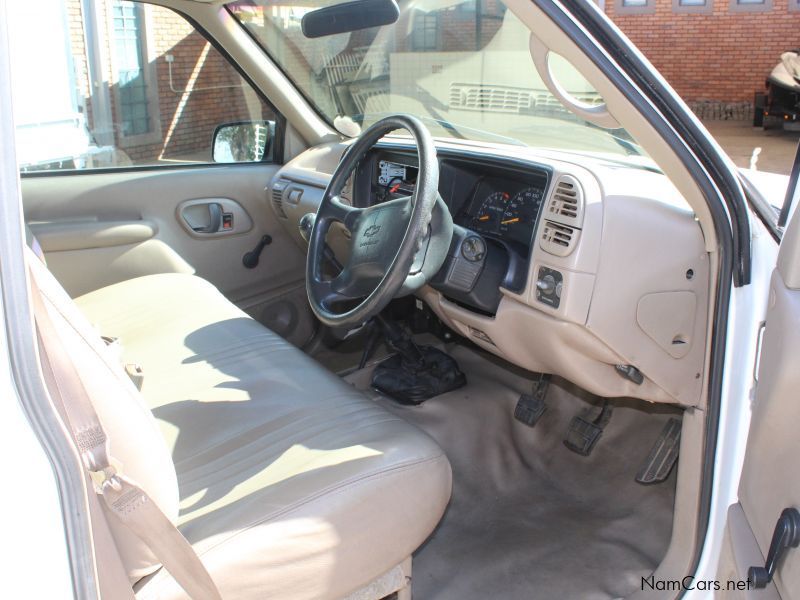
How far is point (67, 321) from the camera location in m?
1.02

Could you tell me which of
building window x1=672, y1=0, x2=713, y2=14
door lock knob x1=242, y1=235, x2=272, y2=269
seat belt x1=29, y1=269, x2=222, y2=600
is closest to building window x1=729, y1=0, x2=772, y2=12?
building window x1=672, y1=0, x2=713, y2=14

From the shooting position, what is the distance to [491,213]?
2.06 meters

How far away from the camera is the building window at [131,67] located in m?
2.53

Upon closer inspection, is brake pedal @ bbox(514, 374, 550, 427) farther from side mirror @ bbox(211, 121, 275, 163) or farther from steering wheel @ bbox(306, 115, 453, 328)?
side mirror @ bbox(211, 121, 275, 163)

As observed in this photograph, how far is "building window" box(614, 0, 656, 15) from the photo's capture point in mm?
13023

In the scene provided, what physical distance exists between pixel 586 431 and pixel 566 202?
95 cm

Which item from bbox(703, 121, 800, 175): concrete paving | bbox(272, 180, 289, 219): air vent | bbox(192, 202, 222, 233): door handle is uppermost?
bbox(272, 180, 289, 219): air vent

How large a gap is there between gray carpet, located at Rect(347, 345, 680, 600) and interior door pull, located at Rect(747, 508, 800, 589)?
3.07 feet

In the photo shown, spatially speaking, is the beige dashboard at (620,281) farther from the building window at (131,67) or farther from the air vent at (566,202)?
the building window at (131,67)

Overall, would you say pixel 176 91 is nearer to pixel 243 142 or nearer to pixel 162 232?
pixel 243 142

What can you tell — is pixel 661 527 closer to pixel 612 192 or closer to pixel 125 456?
pixel 612 192

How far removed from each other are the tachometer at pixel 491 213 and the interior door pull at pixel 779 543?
3.90 feet

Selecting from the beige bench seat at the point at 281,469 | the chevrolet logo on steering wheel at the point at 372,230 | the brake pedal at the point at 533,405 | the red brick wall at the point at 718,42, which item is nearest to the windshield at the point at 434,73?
the chevrolet logo on steering wheel at the point at 372,230

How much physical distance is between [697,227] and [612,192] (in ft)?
0.63
